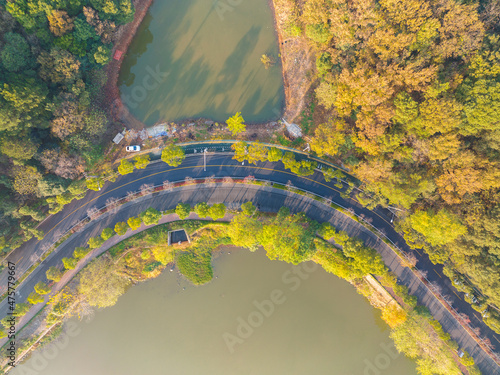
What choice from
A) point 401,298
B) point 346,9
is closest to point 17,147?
point 346,9

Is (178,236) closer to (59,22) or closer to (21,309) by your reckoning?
(21,309)

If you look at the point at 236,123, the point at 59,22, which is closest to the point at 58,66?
the point at 59,22

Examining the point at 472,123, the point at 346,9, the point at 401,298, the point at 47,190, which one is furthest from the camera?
the point at 401,298

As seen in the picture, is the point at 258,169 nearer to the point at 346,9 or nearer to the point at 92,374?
the point at 346,9

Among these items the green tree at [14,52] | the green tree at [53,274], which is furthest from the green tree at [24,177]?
the green tree at [14,52]

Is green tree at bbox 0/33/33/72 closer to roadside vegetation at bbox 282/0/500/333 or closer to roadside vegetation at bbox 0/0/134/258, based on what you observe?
roadside vegetation at bbox 0/0/134/258

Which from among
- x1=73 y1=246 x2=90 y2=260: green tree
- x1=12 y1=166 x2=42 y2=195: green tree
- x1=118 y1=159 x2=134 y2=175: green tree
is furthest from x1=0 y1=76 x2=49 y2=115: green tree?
x1=73 y1=246 x2=90 y2=260: green tree

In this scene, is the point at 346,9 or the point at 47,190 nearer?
the point at 346,9

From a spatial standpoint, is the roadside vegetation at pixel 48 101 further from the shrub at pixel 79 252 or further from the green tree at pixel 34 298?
the green tree at pixel 34 298
